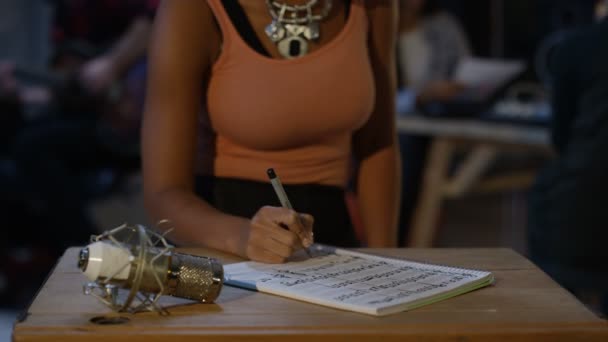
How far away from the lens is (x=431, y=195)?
13.7ft

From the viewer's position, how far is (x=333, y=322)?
106 cm

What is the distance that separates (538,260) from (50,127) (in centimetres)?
203

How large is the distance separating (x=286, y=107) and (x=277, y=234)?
1.19 feet

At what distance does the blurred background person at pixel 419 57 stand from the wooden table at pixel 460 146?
5 cm

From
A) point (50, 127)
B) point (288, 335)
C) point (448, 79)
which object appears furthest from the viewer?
point (448, 79)

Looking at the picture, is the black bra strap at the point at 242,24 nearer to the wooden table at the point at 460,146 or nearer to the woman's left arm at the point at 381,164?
the woman's left arm at the point at 381,164

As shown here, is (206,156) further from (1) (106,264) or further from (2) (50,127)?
(2) (50,127)

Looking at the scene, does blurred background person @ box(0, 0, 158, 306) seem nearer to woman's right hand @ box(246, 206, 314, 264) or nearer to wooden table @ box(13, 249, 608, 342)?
woman's right hand @ box(246, 206, 314, 264)

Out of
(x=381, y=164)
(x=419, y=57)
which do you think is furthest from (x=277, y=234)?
(x=419, y=57)

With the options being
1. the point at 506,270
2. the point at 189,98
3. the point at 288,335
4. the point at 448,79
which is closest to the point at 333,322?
the point at 288,335

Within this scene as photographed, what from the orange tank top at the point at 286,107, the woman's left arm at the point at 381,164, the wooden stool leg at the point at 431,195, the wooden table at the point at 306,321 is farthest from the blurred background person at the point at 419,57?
the wooden table at the point at 306,321

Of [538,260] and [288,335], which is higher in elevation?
[288,335]

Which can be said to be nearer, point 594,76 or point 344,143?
point 344,143

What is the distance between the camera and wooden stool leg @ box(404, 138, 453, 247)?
4066 millimetres
